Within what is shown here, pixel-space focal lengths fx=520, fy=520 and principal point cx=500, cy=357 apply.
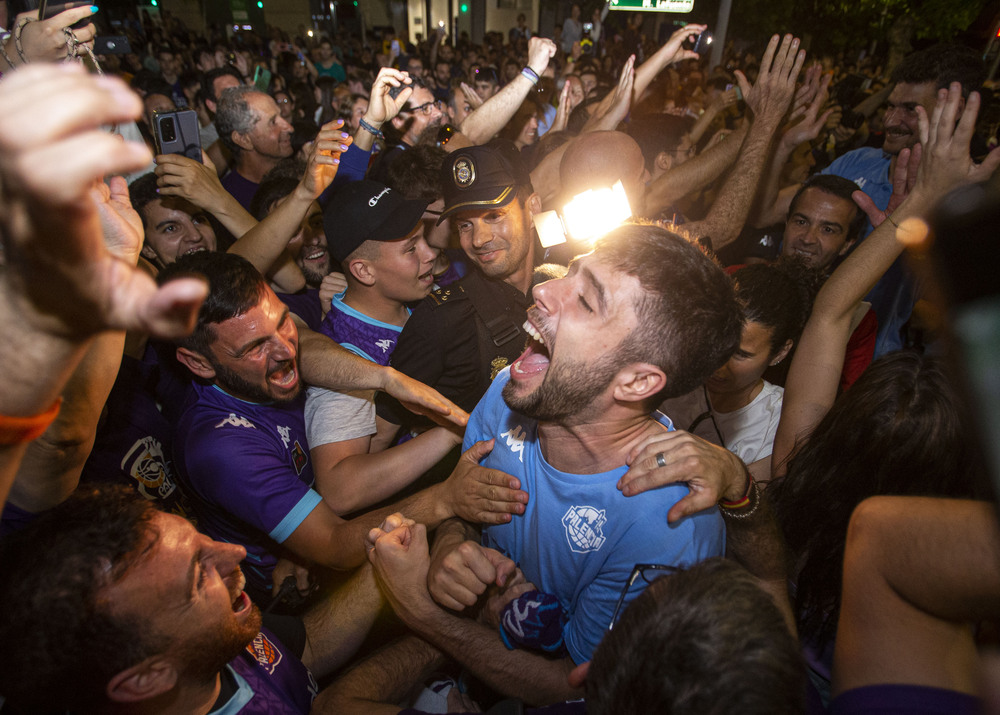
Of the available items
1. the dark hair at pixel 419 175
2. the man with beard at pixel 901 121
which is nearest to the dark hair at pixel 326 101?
the dark hair at pixel 419 175

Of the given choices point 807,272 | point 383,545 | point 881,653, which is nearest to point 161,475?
point 383,545

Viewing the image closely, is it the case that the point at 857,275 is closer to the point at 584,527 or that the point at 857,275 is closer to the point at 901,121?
the point at 584,527

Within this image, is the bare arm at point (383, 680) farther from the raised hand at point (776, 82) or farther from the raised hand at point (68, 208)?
the raised hand at point (776, 82)

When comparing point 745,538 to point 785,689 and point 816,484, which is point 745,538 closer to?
point 816,484

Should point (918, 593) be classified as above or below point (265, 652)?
above

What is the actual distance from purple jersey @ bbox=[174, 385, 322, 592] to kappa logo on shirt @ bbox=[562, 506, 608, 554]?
1.26 metres

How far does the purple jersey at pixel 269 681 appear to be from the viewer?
5.59ft

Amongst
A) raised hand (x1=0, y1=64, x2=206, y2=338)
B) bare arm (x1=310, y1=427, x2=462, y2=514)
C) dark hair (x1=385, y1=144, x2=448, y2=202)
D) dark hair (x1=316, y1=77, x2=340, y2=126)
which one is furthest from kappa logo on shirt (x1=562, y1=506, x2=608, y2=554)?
dark hair (x1=316, y1=77, x2=340, y2=126)

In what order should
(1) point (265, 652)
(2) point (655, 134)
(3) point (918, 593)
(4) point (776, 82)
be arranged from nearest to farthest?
(3) point (918, 593) < (1) point (265, 652) < (4) point (776, 82) < (2) point (655, 134)

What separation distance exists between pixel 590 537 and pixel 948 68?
527cm

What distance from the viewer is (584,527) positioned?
180 cm

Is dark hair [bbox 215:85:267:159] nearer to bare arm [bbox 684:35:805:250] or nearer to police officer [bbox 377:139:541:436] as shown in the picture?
police officer [bbox 377:139:541:436]

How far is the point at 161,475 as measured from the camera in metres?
2.65

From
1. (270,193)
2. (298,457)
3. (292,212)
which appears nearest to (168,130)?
(270,193)
